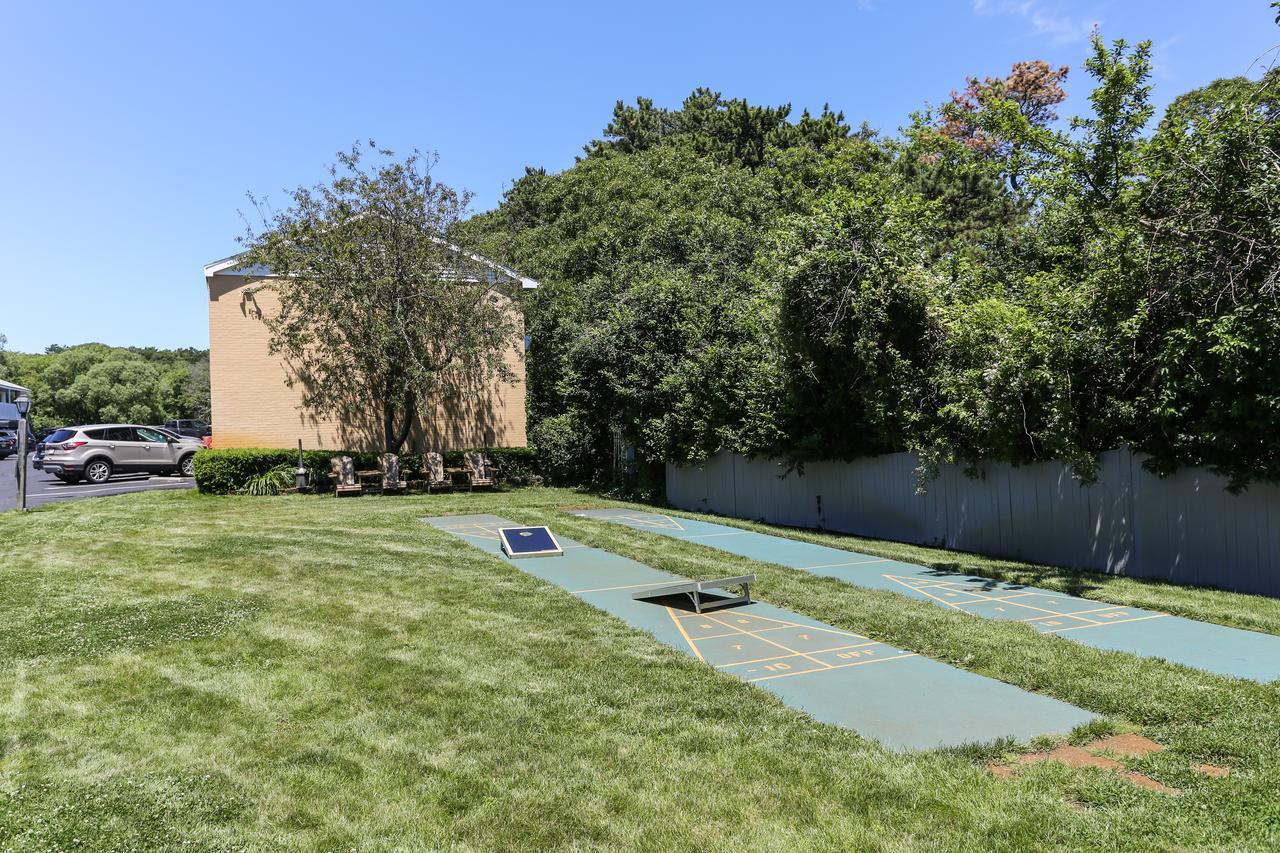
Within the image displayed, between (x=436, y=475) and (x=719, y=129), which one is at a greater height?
(x=719, y=129)

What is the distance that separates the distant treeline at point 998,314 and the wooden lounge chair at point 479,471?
291 centimetres

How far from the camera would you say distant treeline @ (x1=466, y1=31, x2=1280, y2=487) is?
29.1ft

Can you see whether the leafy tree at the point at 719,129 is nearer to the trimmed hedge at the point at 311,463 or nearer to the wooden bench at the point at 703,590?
the trimmed hedge at the point at 311,463

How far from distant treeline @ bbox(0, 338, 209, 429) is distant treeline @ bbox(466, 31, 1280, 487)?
175 ft

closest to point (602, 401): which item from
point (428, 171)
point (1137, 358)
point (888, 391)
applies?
point (428, 171)

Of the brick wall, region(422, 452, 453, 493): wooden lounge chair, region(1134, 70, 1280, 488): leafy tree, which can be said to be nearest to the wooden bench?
region(1134, 70, 1280, 488): leafy tree

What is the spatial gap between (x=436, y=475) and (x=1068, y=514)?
15.5m

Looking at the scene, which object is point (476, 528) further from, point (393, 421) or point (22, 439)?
point (393, 421)

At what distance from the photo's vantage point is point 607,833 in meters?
3.62

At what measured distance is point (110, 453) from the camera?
78.2 ft

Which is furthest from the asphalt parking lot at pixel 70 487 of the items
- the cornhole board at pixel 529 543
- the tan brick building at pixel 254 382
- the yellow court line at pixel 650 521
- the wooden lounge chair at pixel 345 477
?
the yellow court line at pixel 650 521

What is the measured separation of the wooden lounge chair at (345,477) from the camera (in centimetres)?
2038

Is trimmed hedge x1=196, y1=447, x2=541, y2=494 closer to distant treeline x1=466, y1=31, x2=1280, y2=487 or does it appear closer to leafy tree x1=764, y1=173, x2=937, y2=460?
distant treeline x1=466, y1=31, x2=1280, y2=487

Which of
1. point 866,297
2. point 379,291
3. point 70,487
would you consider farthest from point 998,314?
point 70,487
